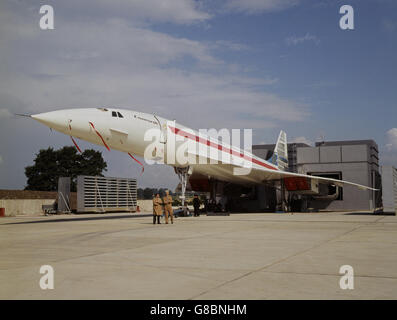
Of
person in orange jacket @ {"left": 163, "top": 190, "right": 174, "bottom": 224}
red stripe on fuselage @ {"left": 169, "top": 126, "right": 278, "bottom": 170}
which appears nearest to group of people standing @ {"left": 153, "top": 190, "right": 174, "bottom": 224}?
person in orange jacket @ {"left": 163, "top": 190, "right": 174, "bottom": 224}

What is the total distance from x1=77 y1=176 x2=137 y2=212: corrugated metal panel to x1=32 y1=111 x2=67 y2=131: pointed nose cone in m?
15.6

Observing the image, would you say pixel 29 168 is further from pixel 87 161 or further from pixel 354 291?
pixel 354 291

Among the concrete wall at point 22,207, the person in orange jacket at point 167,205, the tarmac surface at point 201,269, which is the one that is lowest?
the concrete wall at point 22,207

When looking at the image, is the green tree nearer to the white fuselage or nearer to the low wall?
the low wall

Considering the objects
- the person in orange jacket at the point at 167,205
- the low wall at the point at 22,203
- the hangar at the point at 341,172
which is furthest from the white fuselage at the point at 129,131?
the hangar at the point at 341,172

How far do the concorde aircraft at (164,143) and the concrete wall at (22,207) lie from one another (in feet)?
48.2

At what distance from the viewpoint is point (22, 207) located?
32219 mm

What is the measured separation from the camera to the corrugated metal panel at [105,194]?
3070 centimetres

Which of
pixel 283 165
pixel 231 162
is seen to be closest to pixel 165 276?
pixel 231 162

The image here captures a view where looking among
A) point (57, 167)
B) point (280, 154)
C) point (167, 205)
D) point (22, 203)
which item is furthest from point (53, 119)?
point (57, 167)

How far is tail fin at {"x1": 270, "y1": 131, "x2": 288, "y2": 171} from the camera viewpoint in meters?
37.2

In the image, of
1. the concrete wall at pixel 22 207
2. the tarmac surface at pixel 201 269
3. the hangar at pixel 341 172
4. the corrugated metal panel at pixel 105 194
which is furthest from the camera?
the hangar at pixel 341 172

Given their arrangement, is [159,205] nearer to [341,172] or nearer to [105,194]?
[105,194]

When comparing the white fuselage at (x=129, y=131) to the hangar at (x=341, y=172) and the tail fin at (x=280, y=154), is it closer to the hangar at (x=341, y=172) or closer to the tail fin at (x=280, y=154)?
the tail fin at (x=280, y=154)
